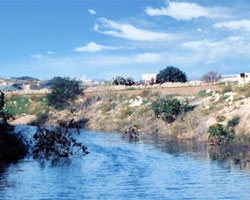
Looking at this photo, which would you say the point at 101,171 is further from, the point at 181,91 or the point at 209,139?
the point at 181,91

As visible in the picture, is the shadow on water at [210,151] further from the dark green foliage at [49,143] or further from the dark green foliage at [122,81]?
the dark green foliage at [122,81]

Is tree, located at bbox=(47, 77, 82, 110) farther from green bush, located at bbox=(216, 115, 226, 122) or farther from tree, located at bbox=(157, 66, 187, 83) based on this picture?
green bush, located at bbox=(216, 115, 226, 122)

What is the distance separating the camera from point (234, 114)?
47.9m

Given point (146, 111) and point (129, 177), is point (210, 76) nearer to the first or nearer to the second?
point (146, 111)

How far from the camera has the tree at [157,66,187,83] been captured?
364ft

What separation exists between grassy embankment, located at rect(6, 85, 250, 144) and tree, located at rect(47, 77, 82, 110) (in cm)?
141

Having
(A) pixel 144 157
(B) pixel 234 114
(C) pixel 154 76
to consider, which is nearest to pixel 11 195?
(A) pixel 144 157

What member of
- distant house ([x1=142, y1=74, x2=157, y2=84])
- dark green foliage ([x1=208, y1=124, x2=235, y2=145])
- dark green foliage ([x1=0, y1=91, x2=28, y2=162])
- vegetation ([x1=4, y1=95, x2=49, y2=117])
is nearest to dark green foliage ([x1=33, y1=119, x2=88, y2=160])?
dark green foliage ([x1=0, y1=91, x2=28, y2=162])

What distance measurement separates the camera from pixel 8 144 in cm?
3388

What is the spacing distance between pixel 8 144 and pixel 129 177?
36.9ft

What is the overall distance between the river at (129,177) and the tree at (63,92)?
4649 centimetres

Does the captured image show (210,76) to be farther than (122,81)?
Yes

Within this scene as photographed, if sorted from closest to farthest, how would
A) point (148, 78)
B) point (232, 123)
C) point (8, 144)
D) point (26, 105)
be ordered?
point (8, 144) → point (232, 123) → point (26, 105) → point (148, 78)

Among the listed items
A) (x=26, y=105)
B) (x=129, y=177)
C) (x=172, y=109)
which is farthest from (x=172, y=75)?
(x=129, y=177)
